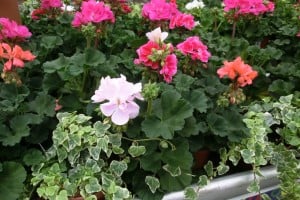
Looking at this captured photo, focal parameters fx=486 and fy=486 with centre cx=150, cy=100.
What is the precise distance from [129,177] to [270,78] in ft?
2.68

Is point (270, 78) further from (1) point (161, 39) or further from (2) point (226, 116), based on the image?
(1) point (161, 39)

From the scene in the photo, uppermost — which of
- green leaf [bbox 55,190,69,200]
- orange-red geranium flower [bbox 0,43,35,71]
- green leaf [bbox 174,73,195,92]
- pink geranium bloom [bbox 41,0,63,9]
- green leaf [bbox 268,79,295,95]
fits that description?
orange-red geranium flower [bbox 0,43,35,71]

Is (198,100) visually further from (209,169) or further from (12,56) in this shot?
(12,56)

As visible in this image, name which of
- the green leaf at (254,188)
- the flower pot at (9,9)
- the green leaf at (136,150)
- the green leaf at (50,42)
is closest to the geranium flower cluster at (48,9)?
the flower pot at (9,9)

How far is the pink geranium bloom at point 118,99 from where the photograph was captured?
3.78 ft

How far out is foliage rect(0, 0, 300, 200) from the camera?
1213 mm

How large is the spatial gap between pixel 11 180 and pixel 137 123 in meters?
0.34

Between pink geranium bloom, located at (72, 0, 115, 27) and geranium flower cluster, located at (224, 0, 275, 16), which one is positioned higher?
pink geranium bloom, located at (72, 0, 115, 27)

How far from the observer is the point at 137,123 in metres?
1.26

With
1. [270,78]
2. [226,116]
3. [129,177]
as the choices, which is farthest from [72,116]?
[270,78]

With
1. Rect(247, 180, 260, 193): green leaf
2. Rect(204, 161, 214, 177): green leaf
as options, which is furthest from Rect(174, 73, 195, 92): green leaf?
Rect(247, 180, 260, 193): green leaf

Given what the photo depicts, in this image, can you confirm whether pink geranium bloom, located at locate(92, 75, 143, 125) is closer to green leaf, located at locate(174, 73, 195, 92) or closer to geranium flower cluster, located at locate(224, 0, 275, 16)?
green leaf, located at locate(174, 73, 195, 92)

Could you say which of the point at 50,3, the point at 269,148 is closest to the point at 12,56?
the point at 50,3

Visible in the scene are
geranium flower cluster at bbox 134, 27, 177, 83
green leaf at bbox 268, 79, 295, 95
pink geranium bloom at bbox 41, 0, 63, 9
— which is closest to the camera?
geranium flower cluster at bbox 134, 27, 177, 83
